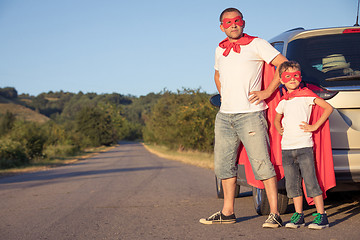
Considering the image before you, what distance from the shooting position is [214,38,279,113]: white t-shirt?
166 inches

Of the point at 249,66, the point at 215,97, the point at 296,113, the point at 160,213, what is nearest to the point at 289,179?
the point at 296,113

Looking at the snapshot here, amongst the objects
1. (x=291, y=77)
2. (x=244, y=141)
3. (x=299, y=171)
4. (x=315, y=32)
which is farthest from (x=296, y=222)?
(x=315, y=32)

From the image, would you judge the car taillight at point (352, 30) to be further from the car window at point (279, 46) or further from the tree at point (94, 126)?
the tree at point (94, 126)

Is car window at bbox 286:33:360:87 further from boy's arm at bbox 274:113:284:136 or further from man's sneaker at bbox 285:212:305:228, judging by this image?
man's sneaker at bbox 285:212:305:228

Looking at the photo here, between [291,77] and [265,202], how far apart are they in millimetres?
1531

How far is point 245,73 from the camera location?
4.25m

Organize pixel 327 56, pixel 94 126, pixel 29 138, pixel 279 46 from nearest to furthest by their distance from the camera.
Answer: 1. pixel 327 56
2. pixel 279 46
3. pixel 29 138
4. pixel 94 126

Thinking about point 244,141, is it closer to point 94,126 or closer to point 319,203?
point 319,203

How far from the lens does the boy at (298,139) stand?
4074 mm

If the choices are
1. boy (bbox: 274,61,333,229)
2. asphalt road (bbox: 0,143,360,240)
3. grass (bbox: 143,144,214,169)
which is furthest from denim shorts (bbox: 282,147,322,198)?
grass (bbox: 143,144,214,169)

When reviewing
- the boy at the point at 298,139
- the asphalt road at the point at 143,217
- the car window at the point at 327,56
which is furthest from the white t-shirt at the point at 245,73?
the asphalt road at the point at 143,217

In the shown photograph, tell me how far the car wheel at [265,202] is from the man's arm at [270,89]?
114cm

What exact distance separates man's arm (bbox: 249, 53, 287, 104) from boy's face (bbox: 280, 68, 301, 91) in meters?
0.08

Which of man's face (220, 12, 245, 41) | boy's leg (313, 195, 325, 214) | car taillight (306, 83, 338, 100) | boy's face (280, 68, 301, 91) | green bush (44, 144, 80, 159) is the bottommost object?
green bush (44, 144, 80, 159)
